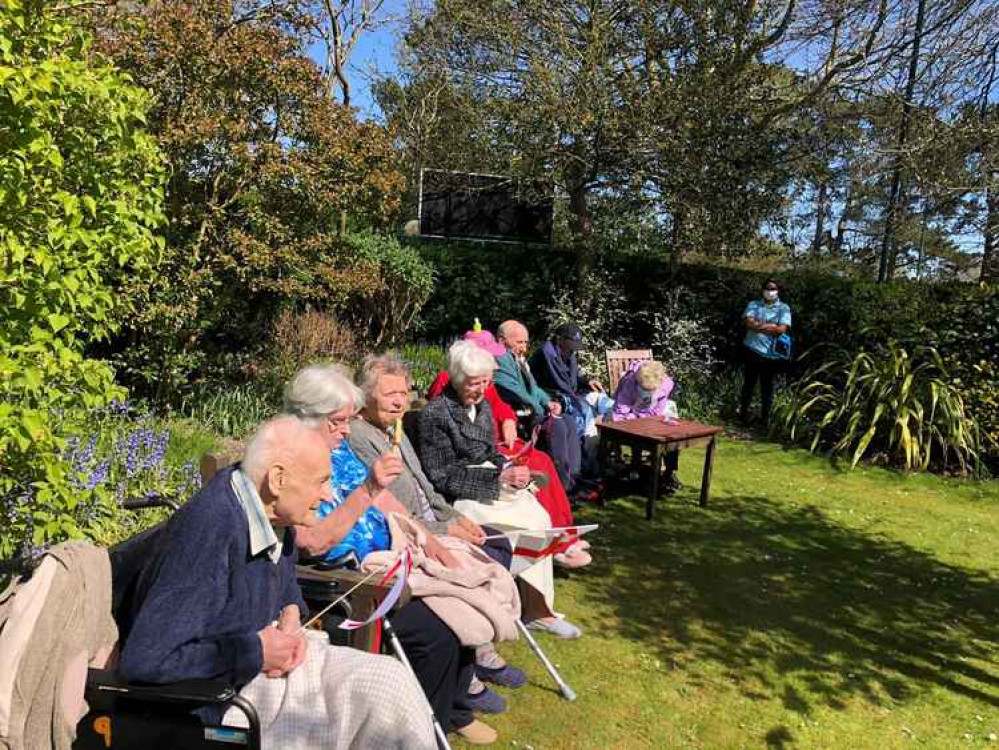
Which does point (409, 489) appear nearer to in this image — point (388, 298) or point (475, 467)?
point (475, 467)

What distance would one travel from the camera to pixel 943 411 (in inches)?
316

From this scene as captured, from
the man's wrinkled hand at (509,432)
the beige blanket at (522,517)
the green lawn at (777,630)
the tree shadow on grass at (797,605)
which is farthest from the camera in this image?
the man's wrinkled hand at (509,432)

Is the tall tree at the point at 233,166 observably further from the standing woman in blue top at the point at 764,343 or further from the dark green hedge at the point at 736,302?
the standing woman in blue top at the point at 764,343

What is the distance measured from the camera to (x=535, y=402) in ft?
19.9

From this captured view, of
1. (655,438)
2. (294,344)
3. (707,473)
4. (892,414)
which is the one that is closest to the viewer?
(655,438)

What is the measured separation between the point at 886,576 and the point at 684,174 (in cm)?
563

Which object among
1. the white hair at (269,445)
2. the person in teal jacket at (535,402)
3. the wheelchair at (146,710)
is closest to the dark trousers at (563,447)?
the person in teal jacket at (535,402)

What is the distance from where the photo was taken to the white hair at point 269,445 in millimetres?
2244

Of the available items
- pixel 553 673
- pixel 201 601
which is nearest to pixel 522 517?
pixel 553 673

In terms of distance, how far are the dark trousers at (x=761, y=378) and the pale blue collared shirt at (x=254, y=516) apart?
315 inches

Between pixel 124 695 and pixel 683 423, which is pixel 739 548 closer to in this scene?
pixel 683 423

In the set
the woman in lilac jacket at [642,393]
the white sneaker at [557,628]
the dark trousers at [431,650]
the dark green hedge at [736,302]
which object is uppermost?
the dark green hedge at [736,302]

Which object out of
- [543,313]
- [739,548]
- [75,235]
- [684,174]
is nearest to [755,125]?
[684,174]

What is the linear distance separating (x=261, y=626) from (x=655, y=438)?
3.95 metres
